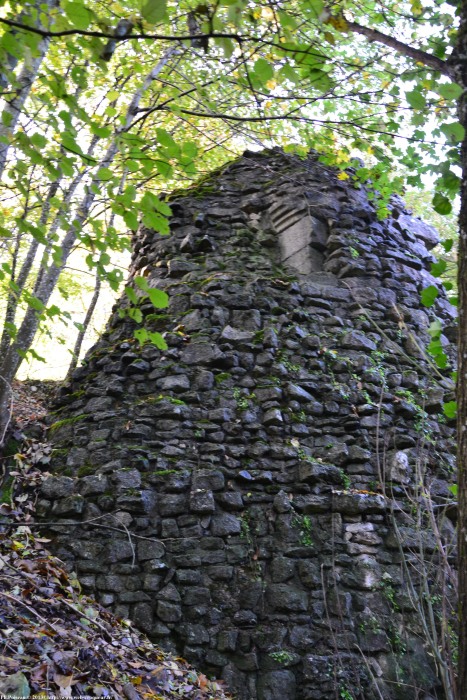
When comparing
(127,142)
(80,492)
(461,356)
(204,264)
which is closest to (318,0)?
(127,142)

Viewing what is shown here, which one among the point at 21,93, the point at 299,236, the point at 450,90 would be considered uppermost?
the point at 299,236

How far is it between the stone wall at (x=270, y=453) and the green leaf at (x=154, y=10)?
1825 mm

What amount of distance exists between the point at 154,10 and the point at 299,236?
4782 millimetres

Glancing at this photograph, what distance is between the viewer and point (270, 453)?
481cm

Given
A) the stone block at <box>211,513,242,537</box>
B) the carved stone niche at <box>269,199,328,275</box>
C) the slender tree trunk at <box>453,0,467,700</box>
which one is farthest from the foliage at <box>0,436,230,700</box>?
the carved stone niche at <box>269,199,328,275</box>

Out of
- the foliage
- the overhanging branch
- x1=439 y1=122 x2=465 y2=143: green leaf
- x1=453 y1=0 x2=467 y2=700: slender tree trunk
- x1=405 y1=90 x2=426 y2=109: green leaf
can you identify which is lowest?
the foliage

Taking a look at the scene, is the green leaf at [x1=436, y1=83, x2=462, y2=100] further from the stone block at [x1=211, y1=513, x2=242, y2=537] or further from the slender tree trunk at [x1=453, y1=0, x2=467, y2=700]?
the stone block at [x1=211, y1=513, x2=242, y2=537]

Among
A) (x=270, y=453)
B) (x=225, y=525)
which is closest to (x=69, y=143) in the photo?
(x=225, y=525)

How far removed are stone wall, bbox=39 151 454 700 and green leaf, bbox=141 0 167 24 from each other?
183cm

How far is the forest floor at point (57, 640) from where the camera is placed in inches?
103

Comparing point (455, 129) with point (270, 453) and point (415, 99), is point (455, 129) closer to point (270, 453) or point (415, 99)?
point (415, 99)

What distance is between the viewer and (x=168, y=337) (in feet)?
18.3

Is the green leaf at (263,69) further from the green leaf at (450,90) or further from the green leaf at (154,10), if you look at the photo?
the green leaf at (450,90)

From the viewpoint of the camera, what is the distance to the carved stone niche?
6520 mm
